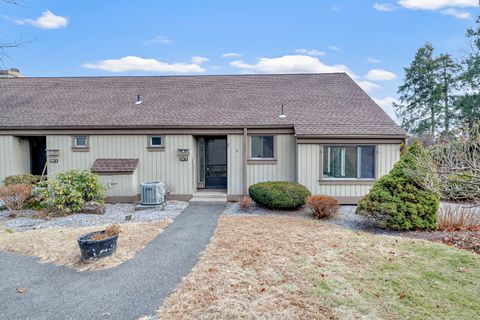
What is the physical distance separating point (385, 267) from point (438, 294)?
988 mm

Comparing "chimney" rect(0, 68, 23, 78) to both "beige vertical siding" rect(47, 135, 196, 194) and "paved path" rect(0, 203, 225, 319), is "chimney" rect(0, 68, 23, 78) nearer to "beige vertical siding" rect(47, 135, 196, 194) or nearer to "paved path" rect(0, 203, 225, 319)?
"beige vertical siding" rect(47, 135, 196, 194)

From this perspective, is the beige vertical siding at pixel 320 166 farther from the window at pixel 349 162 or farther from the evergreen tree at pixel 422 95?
the evergreen tree at pixel 422 95

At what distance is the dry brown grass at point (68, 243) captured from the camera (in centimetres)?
551

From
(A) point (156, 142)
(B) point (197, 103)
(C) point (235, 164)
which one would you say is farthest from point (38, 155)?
(C) point (235, 164)

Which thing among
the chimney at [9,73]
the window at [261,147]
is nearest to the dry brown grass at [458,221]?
the window at [261,147]

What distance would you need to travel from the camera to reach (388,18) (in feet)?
49.1

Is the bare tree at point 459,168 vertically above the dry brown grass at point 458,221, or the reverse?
the bare tree at point 459,168

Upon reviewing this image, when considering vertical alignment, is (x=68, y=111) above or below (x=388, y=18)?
below

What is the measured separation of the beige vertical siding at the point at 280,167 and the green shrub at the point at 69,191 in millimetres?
5612

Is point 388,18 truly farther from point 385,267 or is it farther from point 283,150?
point 385,267

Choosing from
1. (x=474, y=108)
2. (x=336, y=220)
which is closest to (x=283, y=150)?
(x=336, y=220)

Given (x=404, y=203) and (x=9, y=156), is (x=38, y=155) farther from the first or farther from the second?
(x=404, y=203)

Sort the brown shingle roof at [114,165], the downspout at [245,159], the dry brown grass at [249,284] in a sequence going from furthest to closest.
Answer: the downspout at [245,159], the brown shingle roof at [114,165], the dry brown grass at [249,284]

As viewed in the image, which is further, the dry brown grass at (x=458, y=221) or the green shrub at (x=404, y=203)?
the dry brown grass at (x=458, y=221)
